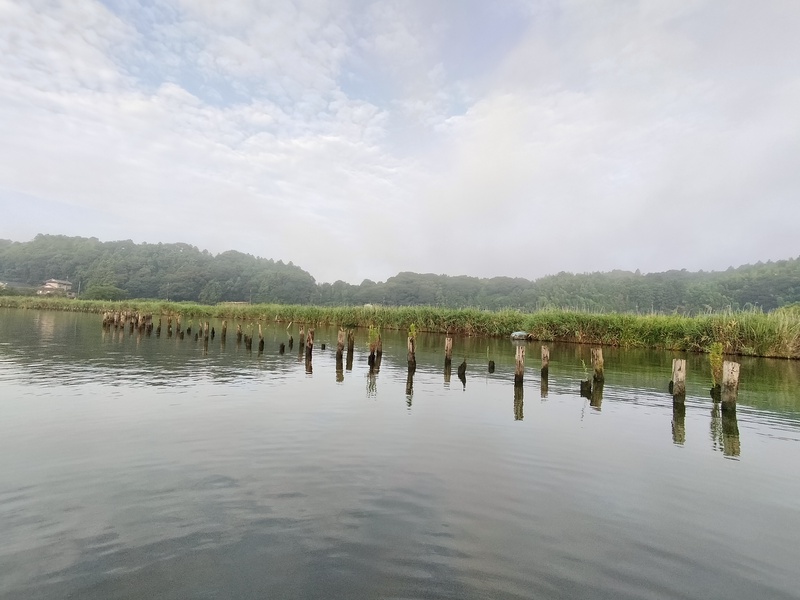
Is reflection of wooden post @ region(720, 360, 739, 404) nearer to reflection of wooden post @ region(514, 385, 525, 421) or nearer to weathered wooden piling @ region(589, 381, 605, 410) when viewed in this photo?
weathered wooden piling @ region(589, 381, 605, 410)

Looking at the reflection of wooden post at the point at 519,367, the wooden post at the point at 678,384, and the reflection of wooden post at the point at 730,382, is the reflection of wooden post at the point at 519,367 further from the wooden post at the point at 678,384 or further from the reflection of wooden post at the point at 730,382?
the reflection of wooden post at the point at 730,382

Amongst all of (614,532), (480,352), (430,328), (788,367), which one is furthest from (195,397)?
(430,328)

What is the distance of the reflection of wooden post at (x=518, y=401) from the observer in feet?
41.3

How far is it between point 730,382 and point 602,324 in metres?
23.8

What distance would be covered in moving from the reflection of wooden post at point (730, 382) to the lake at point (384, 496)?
20.7 inches

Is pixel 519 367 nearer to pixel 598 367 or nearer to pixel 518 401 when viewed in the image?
pixel 518 401

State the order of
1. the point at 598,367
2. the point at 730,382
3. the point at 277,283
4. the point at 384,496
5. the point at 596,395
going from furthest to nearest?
the point at 277,283 < the point at 598,367 < the point at 596,395 < the point at 730,382 < the point at 384,496

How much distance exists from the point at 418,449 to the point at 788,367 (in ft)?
85.0

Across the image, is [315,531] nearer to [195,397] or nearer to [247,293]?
[195,397]

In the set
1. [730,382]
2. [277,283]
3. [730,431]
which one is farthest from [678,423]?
[277,283]

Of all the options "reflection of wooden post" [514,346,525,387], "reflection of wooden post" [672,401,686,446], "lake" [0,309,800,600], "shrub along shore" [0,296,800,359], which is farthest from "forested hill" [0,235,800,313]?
"lake" [0,309,800,600]

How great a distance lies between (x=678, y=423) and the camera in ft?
40.4

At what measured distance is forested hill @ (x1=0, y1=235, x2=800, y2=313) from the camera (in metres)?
123

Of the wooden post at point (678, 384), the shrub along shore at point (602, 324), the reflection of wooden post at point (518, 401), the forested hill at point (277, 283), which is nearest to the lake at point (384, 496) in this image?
the reflection of wooden post at point (518, 401)
